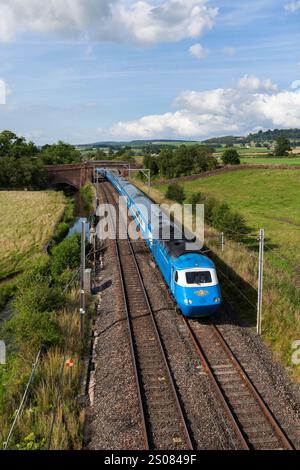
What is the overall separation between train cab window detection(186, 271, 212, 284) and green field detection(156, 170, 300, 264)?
15.0 meters

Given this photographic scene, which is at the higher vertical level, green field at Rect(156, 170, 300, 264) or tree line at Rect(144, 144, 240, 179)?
tree line at Rect(144, 144, 240, 179)

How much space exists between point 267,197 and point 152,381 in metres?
49.6

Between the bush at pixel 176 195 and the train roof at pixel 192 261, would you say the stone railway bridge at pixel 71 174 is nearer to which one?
the bush at pixel 176 195

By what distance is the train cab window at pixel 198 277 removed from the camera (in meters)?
17.7

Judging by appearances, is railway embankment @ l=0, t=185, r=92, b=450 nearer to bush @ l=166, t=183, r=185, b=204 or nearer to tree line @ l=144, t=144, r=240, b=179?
bush @ l=166, t=183, r=185, b=204

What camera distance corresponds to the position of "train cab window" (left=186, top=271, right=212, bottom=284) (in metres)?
17.7

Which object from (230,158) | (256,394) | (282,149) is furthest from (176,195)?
(282,149)

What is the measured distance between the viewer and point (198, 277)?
1781 centimetres

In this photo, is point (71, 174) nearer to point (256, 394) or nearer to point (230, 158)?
point (230, 158)

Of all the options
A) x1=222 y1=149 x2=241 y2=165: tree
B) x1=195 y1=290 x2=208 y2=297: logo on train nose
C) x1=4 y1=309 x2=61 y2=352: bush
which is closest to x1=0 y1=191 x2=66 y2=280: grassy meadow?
x1=4 y1=309 x2=61 y2=352: bush

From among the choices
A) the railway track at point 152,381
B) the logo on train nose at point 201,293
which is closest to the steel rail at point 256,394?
the logo on train nose at point 201,293

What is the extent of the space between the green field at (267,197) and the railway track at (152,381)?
14.9 m

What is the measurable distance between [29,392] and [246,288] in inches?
503
